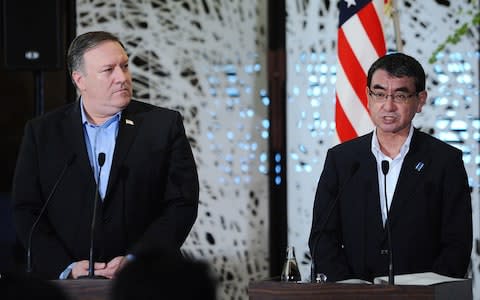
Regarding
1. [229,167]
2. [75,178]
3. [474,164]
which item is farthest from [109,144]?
[474,164]

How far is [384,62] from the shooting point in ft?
13.3

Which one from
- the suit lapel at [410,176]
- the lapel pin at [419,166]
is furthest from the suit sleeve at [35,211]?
the lapel pin at [419,166]

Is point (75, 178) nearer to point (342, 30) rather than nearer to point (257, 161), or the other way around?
point (342, 30)

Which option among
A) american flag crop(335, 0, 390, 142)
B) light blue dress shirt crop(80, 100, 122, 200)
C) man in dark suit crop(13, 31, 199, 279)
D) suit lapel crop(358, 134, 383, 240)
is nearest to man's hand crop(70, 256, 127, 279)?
man in dark suit crop(13, 31, 199, 279)

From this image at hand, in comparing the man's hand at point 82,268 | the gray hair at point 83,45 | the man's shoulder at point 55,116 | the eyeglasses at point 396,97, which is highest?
Answer: the gray hair at point 83,45

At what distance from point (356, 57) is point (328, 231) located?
4.70 ft

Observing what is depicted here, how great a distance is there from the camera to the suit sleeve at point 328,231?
152 inches

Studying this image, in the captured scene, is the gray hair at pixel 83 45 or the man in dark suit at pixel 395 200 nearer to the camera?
the man in dark suit at pixel 395 200

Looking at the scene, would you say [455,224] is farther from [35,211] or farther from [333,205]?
[35,211]

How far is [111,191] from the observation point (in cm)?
405

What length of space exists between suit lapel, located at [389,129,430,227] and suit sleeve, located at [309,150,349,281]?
227mm

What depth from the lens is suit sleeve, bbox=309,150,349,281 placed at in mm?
3861

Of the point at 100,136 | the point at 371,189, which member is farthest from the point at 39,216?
the point at 371,189

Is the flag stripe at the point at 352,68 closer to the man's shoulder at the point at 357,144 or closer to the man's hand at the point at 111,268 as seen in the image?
the man's shoulder at the point at 357,144
